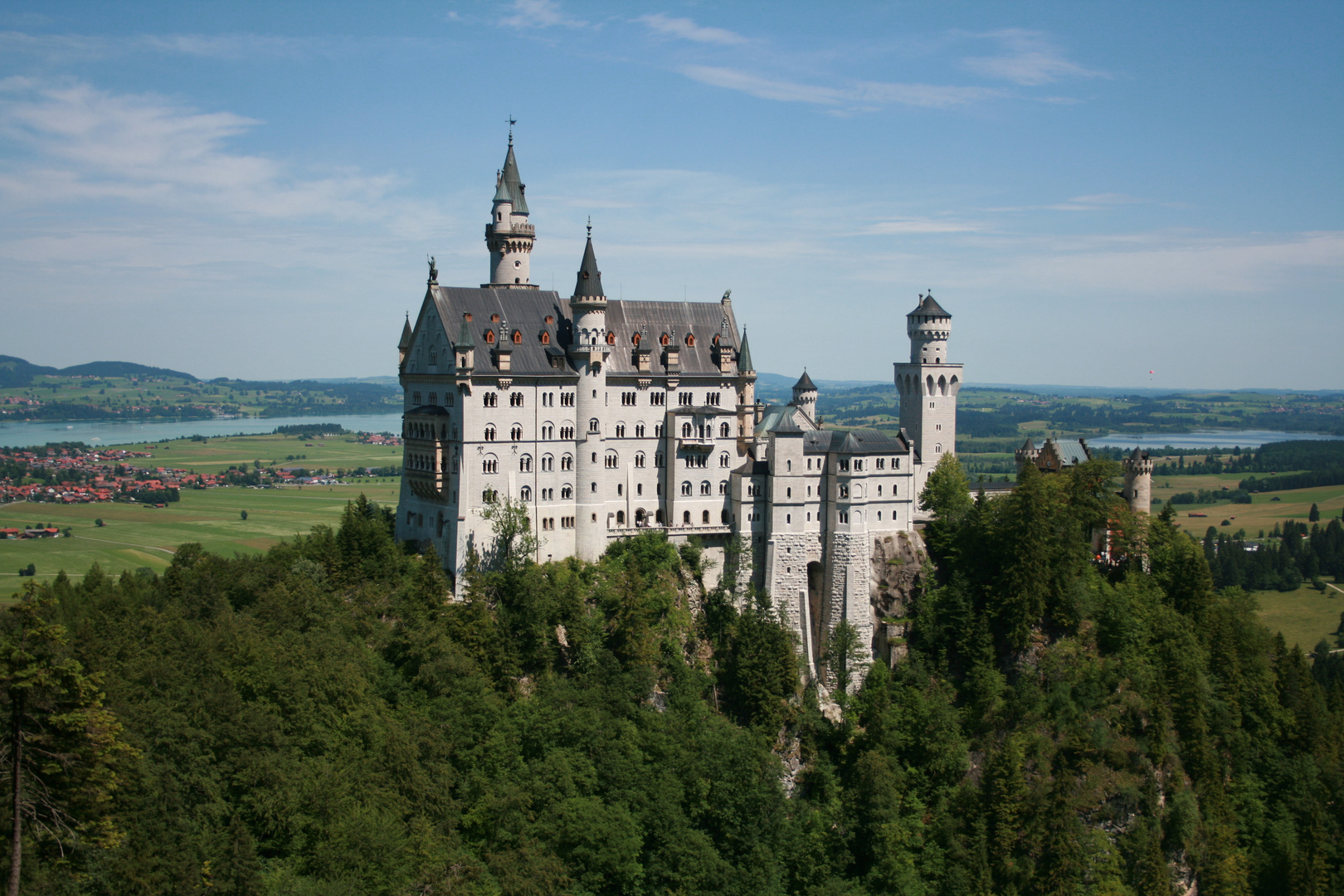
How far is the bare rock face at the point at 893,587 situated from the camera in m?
87.2

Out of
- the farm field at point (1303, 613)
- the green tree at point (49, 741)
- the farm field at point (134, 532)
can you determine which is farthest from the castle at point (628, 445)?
the farm field at point (1303, 613)

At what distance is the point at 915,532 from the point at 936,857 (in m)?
26.0

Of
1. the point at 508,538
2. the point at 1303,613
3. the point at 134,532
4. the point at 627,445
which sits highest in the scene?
the point at 627,445

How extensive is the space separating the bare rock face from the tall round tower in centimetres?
2172

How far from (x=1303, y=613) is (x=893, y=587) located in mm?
105122

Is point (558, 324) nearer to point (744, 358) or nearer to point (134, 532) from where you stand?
point (744, 358)

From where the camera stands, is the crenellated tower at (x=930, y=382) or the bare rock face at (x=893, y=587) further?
the crenellated tower at (x=930, y=382)

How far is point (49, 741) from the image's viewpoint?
40.6 m

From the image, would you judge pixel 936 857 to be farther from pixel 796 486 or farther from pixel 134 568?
pixel 134 568

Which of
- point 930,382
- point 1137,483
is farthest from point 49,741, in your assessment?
point 1137,483

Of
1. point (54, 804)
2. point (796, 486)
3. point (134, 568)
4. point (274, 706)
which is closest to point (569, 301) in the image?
point (796, 486)

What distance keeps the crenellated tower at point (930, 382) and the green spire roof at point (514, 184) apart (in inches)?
1344

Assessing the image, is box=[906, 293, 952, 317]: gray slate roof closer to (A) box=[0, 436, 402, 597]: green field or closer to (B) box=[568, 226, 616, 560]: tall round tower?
(B) box=[568, 226, 616, 560]: tall round tower

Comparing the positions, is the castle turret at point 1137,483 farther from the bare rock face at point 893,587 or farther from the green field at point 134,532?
the green field at point 134,532
